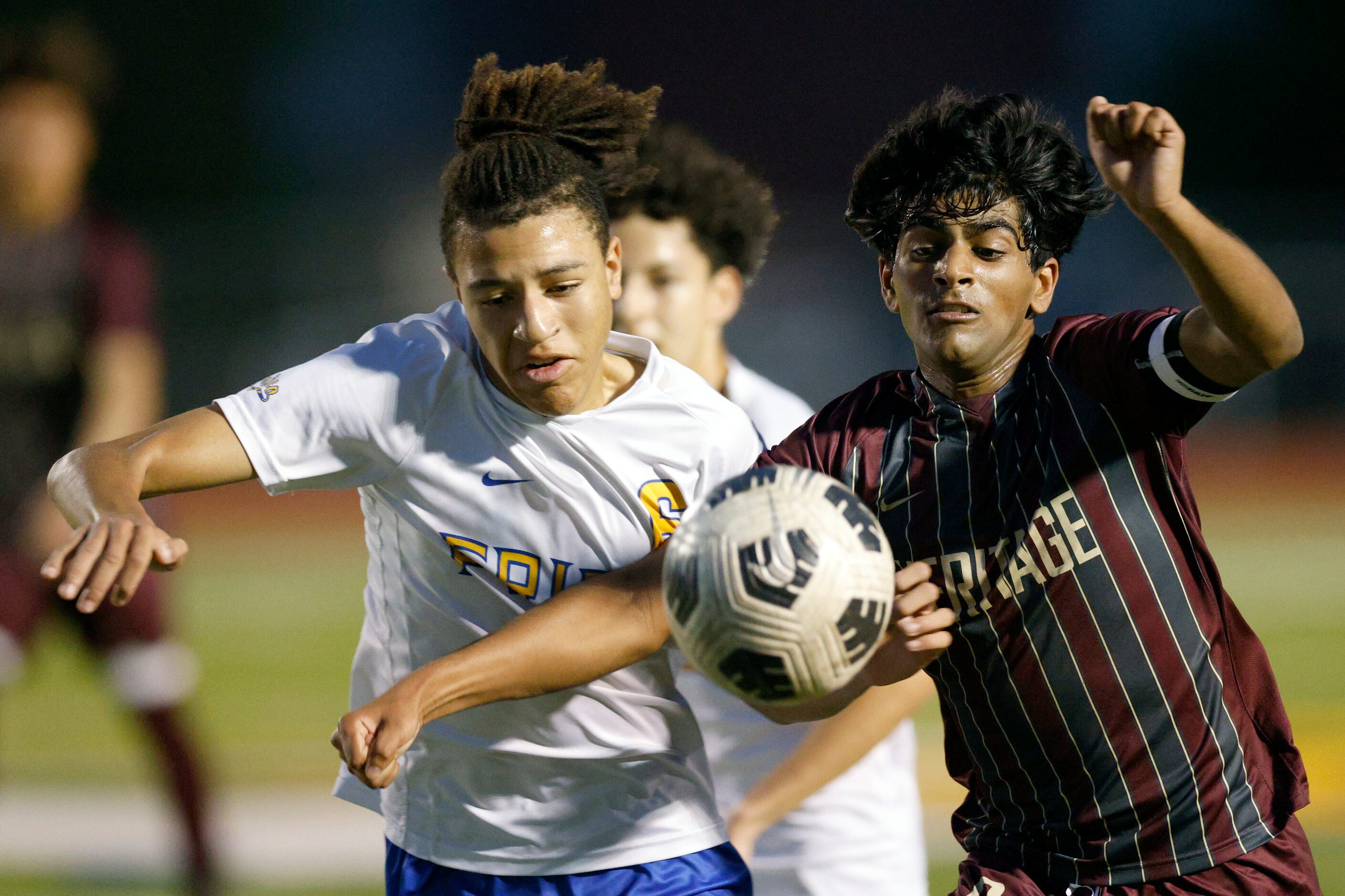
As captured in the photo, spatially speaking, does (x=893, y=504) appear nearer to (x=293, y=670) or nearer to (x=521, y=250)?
(x=521, y=250)

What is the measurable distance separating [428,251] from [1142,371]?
15.9 meters

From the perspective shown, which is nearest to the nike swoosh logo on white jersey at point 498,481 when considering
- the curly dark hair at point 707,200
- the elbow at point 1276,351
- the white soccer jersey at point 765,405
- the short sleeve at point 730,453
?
the short sleeve at point 730,453

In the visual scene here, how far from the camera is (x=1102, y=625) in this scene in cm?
263

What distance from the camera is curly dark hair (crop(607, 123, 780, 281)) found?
463 cm

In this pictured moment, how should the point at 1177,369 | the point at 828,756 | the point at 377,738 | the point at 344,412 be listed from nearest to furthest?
the point at 377,738, the point at 1177,369, the point at 344,412, the point at 828,756

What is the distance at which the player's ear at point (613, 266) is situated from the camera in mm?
3068

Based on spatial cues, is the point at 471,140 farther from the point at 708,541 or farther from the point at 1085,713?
the point at 1085,713

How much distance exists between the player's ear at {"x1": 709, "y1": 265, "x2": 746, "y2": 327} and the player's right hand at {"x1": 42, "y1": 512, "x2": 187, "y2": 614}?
256 cm

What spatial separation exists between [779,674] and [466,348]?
1098 millimetres

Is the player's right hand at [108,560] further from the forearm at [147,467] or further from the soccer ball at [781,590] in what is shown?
the soccer ball at [781,590]

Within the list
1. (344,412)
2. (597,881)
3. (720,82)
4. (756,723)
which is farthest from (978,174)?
(720,82)

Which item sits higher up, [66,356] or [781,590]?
[66,356]

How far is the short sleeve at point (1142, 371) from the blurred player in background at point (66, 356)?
410cm

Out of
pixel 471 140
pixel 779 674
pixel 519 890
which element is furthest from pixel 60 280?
pixel 779 674
